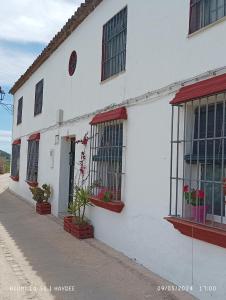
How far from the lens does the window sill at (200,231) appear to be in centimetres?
418

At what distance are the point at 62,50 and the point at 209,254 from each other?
300 inches

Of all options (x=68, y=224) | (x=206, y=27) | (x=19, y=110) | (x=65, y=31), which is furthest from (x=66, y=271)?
(x=19, y=110)

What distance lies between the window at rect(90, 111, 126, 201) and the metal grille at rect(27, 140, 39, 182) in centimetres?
552

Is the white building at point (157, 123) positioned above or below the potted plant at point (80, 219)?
above

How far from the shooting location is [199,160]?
16.0 ft

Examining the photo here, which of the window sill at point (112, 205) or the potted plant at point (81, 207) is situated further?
the potted plant at point (81, 207)

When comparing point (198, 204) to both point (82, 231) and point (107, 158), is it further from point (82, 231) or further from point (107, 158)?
point (82, 231)

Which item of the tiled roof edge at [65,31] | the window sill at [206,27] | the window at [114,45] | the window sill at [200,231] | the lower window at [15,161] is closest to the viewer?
the window sill at [200,231]

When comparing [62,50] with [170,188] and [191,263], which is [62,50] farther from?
[191,263]

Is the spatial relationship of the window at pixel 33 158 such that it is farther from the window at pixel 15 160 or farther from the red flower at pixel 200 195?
the red flower at pixel 200 195

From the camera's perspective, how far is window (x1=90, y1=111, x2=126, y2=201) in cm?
701

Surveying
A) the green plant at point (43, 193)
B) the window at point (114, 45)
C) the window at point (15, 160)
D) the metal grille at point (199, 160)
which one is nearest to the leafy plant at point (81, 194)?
the window at point (114, 45)

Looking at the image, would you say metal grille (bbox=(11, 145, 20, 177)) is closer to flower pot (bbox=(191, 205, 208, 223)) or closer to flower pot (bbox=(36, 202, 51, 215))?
flower pot (bbox=(36, 202, 51, 215))

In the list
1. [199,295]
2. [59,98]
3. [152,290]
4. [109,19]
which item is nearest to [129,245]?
[152,290]
